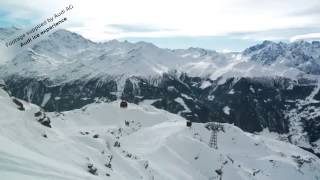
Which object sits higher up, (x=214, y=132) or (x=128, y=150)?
(x=128, y=150)

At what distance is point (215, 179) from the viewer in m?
99.3

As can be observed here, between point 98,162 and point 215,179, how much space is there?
47.2 metres

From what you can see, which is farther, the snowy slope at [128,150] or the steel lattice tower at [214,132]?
the steel lattice tower at [214,132]

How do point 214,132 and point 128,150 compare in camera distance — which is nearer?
point 128,150

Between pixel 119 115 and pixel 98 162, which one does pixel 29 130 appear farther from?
pixel 119 115

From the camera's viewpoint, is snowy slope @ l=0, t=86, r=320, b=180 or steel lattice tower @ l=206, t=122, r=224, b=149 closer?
snowy slope @ l=0, t=86, r=320, b=180

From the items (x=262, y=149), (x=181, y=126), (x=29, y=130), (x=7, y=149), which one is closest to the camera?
(x=7, y=149)

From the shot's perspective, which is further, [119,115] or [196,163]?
[119,115]

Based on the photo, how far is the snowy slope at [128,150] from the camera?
40.9 metres

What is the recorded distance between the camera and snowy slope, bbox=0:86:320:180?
4095 centimetres

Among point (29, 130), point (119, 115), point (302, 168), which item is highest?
point (29, 130)

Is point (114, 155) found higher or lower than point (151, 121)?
higher

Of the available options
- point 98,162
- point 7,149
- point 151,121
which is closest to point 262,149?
point 151,121

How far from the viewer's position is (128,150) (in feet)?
305
